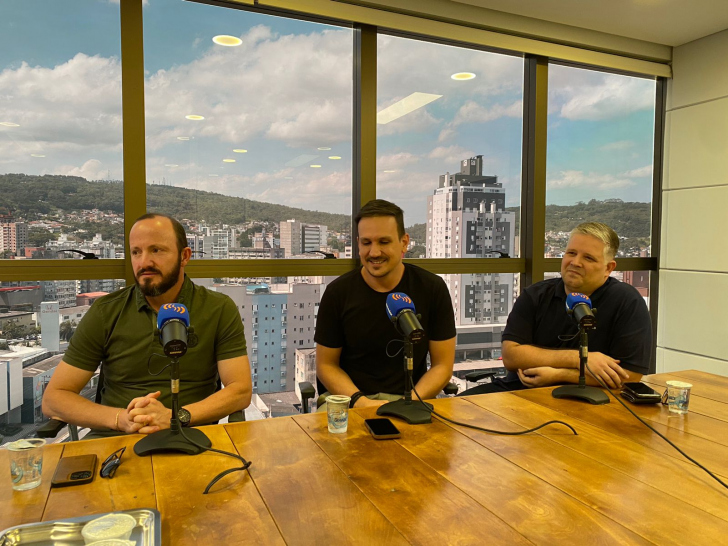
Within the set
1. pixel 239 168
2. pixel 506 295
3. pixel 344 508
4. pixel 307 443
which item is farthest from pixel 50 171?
pixel 506 295

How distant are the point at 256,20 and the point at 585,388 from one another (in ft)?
8.61

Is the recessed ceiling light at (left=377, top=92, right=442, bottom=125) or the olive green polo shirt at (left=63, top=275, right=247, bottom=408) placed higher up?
the recessed ceiling light at (left=377, top=92, right=442, bottom=125)

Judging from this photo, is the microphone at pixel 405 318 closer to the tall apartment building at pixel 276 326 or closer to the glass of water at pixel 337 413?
the glass of water at pixel 337 413

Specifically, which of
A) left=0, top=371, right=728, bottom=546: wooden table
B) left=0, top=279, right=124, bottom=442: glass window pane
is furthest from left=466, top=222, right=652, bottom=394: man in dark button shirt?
left=0, top=279, right=124, bottom=442: glass window pane

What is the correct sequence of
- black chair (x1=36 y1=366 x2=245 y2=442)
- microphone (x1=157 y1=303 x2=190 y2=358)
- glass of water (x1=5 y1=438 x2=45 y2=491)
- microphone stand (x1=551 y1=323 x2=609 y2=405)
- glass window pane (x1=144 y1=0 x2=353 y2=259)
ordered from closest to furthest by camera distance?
glass of water (x1=5 y1=438 x2=45 y2=491) < microphone (x1=157 y1=303 x2=190 y2=358) < black chair (x1=36 y1=366 x2=245 y2=442) < microphone stand (x1=551 y1=323 x2=609 y2=405) < glass window pane (x1=144 y1=0 x2=353 y2=259)

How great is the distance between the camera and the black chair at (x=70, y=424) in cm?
168

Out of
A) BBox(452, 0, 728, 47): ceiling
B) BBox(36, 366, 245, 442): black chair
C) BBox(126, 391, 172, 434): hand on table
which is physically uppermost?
BBox(452, 0, 728, 47): ceiling

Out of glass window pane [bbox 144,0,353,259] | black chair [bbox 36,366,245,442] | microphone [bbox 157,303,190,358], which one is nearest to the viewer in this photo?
microphone [bbox 157,303,190,358]

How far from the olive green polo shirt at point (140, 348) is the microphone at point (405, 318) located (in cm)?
74

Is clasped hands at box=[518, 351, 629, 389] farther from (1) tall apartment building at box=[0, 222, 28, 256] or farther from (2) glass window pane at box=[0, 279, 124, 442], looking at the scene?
(1) tall apartment building at box=[0, 222, 28, 256]

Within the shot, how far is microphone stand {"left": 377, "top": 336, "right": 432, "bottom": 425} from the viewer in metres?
1.56

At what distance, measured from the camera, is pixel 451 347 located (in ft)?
7.84

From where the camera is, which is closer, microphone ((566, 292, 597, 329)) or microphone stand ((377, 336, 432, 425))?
microphone stand ((377, 336, 432, 425))

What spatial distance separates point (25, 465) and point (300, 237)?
7.01ft
